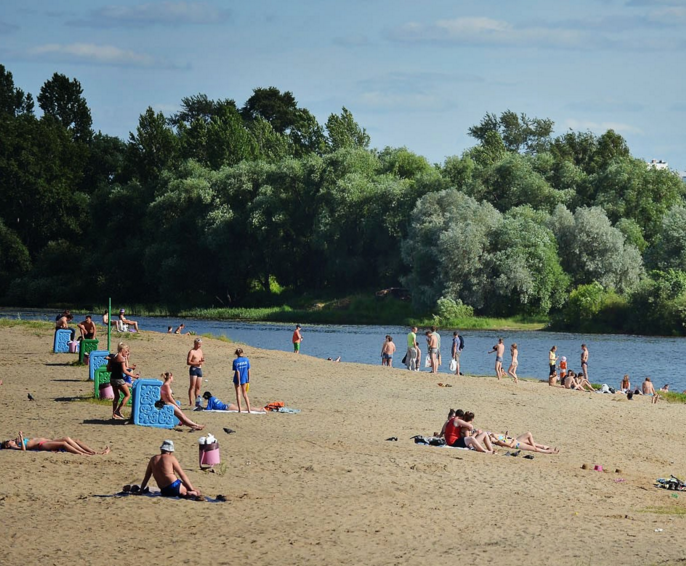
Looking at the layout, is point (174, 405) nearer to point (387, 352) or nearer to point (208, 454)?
point (208, 454)

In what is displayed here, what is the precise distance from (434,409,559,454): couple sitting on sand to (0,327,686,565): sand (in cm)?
55

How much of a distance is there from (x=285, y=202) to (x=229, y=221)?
420 centimetres

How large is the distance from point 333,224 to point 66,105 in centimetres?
3982

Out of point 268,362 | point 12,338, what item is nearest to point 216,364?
point 268,362

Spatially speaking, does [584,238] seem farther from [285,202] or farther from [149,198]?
[149,198]

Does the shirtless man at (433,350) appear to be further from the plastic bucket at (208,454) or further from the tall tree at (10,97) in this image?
the tall tree at (10,97)

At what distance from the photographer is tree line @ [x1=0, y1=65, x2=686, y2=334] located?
67750mm

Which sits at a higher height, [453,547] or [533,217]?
[533,217]

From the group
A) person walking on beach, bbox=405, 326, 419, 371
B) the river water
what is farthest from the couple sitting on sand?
the river water

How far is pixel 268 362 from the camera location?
35.8 metres

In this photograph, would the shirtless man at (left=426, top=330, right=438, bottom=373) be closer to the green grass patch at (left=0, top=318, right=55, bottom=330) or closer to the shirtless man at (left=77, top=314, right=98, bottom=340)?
the shirtless man at (left=77, top=314, right=98, bottom=340)

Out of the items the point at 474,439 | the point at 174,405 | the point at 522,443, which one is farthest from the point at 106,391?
the point at 522,443

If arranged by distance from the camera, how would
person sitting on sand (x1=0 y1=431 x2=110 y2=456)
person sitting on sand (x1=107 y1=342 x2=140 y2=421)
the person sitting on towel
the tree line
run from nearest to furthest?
person sitting on sand (x1=0 y1=431 x2=110 y2=456) → person sitting on sand (x1=107 y1=342 x2=140 y2=421) → the person sitting on towel → the tree line

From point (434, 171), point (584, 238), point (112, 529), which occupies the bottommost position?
point (112, 529)
